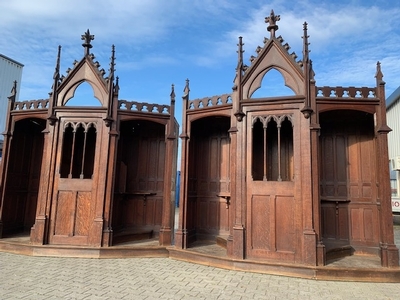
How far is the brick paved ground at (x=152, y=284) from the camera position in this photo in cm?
473

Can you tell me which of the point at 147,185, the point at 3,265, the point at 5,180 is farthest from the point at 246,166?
the point at 5,180

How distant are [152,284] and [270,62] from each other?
562cm

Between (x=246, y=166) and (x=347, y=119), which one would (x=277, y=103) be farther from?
(x=347, y=119)

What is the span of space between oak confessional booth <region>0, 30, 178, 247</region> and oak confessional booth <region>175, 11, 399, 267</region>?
4.53ft

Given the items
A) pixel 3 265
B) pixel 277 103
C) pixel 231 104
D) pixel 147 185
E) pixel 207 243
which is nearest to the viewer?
pixel 3 265

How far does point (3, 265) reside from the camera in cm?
623

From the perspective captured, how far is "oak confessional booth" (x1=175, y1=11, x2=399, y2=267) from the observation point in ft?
20.9

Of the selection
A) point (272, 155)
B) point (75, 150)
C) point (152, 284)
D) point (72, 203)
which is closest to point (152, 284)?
point (152, 284)

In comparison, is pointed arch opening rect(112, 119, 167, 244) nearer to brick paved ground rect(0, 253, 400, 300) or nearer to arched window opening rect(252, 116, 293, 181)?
brick paved ground rect(0, 253, 400, 300)

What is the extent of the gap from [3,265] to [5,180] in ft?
9.79

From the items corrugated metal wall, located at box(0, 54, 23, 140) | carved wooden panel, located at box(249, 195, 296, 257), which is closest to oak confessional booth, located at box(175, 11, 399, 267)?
carved wooden panel, located at box(249, 195, 296, 257)

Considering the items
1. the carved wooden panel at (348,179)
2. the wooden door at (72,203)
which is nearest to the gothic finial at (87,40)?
the wooden door at (72,203)

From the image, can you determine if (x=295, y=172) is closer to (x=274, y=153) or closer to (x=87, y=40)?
(x=274, y=153)

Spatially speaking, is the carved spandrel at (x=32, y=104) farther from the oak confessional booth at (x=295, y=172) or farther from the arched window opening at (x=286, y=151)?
the arched window opening at (x=286, y=151)
